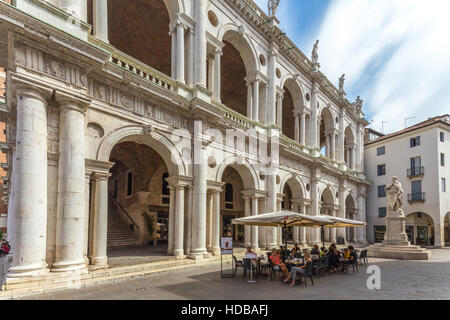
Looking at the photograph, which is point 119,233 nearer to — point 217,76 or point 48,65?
point 217,76

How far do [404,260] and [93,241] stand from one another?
16.9 m

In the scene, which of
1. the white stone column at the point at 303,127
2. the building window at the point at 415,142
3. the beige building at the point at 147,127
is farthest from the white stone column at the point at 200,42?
the building window at the point at 415,142

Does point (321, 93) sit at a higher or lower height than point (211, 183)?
higher

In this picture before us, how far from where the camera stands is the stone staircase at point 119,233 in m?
18.0

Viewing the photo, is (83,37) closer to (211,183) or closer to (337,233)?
(211,183)

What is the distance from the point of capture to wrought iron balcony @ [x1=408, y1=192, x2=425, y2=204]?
105ft

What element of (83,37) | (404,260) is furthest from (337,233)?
(83,37)

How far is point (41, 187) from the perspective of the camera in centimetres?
864

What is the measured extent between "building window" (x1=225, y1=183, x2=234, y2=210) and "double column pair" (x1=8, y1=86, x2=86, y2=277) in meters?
15.6

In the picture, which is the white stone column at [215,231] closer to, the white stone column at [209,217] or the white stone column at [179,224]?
the white stone column at [209,217]

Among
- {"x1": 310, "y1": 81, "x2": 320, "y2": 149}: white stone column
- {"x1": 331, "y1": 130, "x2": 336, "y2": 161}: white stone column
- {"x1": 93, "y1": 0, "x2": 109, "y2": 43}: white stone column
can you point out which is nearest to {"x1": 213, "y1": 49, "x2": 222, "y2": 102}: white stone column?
{"x1": 93, "y1": 0, "x2": 109, "y2": 43}: white stone column

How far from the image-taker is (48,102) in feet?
30.8

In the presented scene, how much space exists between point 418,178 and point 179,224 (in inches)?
1194

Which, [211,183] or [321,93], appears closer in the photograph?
[211,183]
